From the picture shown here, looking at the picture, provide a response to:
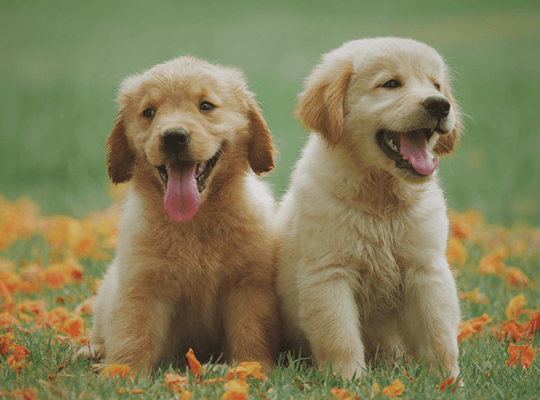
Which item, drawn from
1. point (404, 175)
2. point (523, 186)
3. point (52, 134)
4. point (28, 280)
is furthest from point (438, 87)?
point (52, 134)

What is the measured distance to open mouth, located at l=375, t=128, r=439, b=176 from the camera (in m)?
2.90

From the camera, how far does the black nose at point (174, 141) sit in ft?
9.62

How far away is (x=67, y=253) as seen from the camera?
17.5ft

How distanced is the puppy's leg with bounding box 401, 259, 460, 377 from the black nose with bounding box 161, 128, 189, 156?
1.29 metres

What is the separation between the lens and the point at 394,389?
2510 mm

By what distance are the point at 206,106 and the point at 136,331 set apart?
1227 millimetres

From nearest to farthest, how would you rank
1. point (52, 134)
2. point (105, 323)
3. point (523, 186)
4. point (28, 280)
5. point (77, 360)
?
point (77, 360) → point (105, 323) → point (28, 280) → point (523, 186) → point (52, 134)

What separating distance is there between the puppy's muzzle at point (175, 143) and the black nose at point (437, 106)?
1.16 meters

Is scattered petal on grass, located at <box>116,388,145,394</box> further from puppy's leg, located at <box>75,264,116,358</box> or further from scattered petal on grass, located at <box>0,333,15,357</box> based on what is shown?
scattered petal on grass, located at <box>0,333,15,357</box>

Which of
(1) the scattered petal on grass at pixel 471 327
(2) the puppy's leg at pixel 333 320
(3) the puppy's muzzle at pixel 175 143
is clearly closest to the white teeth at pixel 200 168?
(3) the puppy's muzzle at pixel 175 143

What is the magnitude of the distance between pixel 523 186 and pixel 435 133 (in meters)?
4.86

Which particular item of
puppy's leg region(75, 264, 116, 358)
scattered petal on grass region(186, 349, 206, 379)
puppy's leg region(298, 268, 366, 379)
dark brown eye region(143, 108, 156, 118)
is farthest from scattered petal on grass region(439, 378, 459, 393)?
dark brown eye region(143, 108, 156, 118)

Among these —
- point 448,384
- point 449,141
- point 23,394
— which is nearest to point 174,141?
point 23,394

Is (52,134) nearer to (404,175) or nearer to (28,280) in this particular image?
(28,280)
